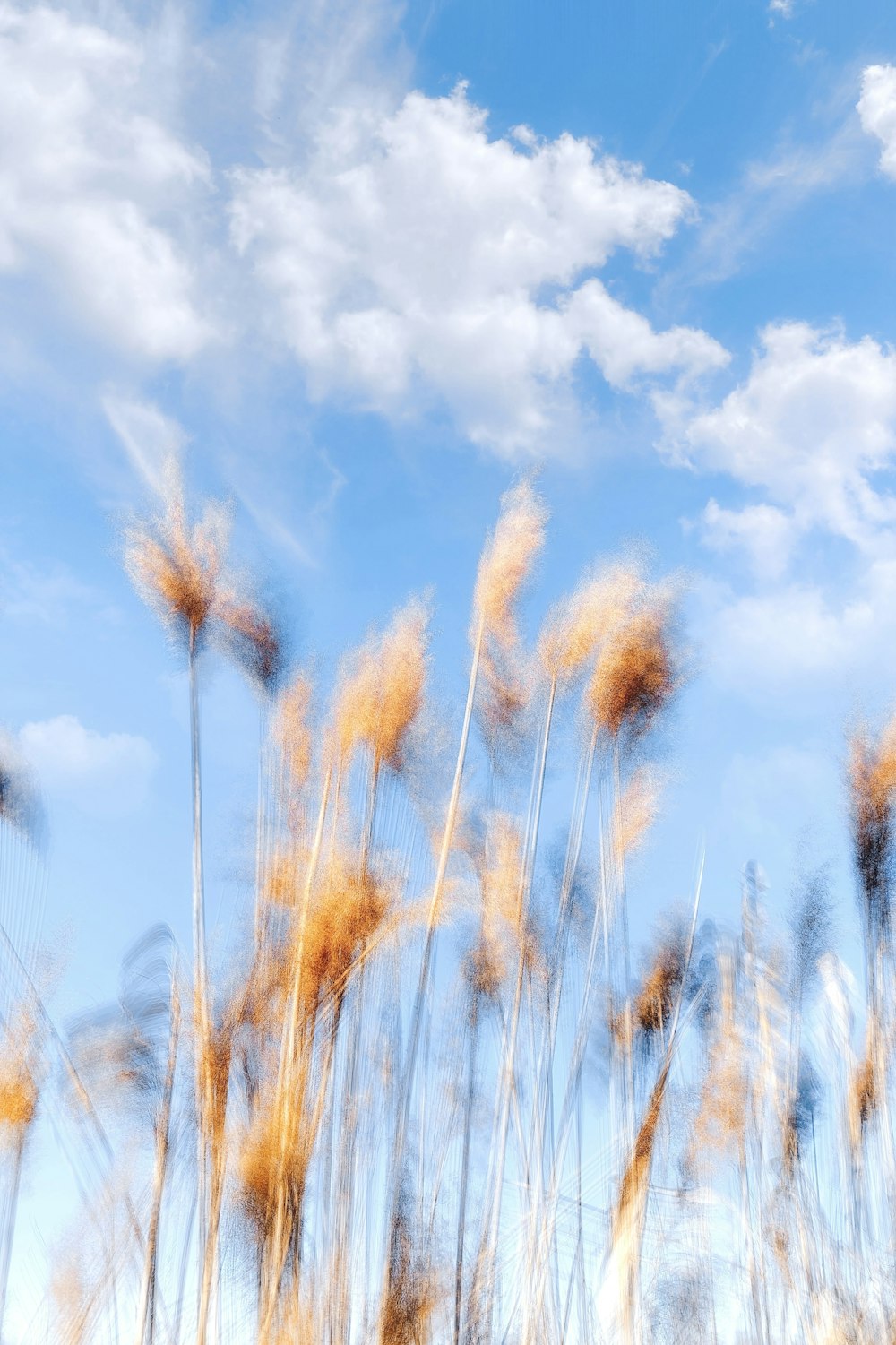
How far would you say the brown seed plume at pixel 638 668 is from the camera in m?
3.51

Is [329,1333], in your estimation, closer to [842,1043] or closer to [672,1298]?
[672,1298]

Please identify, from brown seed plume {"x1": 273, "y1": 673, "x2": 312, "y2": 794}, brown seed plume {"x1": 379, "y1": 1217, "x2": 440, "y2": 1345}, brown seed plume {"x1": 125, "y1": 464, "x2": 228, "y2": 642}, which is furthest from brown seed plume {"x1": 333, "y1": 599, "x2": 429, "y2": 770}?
brown seed plume {"x1": 379, "y1": 1217, "x2": 440, "y2": 1345}

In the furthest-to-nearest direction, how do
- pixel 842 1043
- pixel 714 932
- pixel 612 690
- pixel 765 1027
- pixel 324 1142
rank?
pixel 714 932, pixel 765 1027, pixel 842 1043, pixel 612 690, pixel 324 1142

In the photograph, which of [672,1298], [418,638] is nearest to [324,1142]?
[418,638]

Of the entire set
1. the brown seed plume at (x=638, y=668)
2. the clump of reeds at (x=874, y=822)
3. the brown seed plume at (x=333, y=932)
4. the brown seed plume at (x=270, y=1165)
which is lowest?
the brown seed plume at (x=270, y=1165)

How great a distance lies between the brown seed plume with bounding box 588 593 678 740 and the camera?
351cm

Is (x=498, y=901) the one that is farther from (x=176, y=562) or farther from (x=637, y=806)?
(x=176, y=562)

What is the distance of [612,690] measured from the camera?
11.6 ft

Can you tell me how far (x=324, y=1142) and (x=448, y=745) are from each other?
1393 mm

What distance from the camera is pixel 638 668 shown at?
3.51 meters

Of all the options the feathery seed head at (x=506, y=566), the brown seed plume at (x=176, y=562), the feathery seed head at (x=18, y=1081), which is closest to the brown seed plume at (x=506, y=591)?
the feathery seed head at (x=506, y=566)

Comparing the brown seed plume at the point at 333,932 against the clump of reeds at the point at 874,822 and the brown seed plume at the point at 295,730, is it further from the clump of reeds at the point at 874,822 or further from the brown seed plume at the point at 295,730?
the clump of reeds at the point at 874,822

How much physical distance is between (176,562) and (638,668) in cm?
161

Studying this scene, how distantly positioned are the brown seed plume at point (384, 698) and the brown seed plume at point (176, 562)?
565 mm
